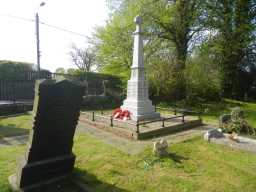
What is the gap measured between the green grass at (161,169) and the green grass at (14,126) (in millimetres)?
1851

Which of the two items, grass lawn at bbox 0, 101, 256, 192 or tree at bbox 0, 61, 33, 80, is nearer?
grass lawn at bbox 0, 101, 256, 192

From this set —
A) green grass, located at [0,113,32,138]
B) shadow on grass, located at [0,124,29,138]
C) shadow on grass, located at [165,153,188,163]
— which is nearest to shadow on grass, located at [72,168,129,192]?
shadow on grass, located at [165,153,188,163]

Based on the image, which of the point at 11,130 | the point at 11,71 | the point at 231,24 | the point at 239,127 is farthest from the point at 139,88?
the point at 11,71

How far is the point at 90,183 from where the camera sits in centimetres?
433

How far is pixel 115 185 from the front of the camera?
423 centimetres

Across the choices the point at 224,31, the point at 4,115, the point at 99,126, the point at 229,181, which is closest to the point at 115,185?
the point at 229,181

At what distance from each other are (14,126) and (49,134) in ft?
19.0

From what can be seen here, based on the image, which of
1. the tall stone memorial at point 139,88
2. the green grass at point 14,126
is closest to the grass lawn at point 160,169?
the green grass at point 14,126

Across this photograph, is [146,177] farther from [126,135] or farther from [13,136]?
[13,136]

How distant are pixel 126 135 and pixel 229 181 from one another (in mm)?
3776

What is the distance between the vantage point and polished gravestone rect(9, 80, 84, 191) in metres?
3.89

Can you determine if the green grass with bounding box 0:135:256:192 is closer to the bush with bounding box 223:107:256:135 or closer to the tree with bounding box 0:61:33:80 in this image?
the bush with bounding box 223:107:256:135

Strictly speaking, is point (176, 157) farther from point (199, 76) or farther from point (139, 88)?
point (199, 76)

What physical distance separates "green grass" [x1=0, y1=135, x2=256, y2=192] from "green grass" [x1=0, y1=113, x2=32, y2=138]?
1.85 m
